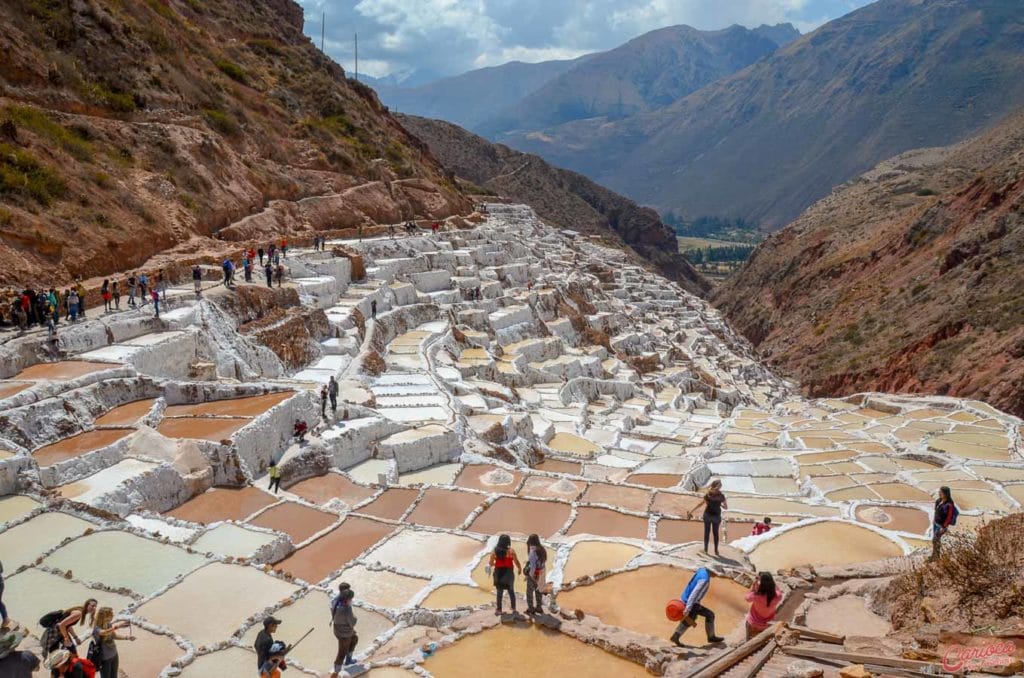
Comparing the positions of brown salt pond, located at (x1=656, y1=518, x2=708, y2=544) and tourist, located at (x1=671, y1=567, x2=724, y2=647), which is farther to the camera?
brown salt pond, located at (x1=656, y1=518, x2=708, y2=544)

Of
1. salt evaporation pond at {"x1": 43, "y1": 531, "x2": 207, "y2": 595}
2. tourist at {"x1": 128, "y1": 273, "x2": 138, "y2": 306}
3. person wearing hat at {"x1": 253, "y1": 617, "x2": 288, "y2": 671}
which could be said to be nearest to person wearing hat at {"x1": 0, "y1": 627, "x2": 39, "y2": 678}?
person wearing hat at {"x1": 253, "y1": 617, "x2": 288, "y2": 671}

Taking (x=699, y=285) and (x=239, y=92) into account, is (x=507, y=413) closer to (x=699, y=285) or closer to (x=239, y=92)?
(x=239, y=92)

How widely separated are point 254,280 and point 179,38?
18.2 m

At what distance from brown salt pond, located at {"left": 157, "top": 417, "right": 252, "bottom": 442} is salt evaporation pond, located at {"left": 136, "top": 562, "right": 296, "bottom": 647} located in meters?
4.04

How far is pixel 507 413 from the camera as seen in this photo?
1916cm

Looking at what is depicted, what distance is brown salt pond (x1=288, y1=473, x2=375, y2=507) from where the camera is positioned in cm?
1298

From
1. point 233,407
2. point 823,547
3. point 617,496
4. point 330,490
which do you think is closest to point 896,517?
point 823,547

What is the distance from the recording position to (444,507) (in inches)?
514

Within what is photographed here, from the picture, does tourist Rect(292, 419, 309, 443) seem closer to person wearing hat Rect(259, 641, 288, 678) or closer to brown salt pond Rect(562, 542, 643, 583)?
brown salt pond Rect(562, 542, 643, 583)

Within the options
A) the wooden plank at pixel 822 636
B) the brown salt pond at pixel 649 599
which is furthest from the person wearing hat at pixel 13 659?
the wooden plank at pixel 822 636

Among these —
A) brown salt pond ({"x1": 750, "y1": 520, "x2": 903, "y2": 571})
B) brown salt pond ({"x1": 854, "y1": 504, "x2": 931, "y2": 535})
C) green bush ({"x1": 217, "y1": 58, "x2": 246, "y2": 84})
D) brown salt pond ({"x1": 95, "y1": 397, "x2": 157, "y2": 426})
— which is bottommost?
brown salt pond ({"x1": 854, "y1": 504, "x2": 931, "y2": 535})

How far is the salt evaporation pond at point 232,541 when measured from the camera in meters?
9.92

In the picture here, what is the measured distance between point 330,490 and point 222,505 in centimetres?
206

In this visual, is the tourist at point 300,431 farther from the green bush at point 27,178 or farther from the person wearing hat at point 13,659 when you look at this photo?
the green bush at point 27,178
